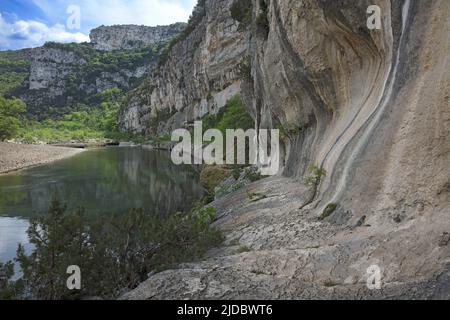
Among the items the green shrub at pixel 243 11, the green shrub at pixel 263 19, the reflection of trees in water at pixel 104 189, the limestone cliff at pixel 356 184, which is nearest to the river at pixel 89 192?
the reflection of trees in water at pixel 104 189

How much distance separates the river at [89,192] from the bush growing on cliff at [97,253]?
7767 mm

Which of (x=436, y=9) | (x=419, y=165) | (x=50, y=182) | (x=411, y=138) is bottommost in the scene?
(x=50, y=182)

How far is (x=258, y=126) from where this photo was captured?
87.0 feet

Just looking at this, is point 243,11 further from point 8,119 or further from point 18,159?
point 8,119

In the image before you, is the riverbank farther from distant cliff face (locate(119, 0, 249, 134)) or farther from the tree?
distant cliff face (locate(119, 0, 249, 134))

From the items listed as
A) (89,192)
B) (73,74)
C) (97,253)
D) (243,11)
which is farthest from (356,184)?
(73,74)

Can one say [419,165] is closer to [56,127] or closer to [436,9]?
[436,9]

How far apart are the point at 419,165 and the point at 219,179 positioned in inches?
844

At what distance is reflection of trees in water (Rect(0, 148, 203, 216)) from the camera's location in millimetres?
23578

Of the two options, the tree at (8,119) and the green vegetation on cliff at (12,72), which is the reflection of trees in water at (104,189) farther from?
the green vegetation on cliff at (12,72)
